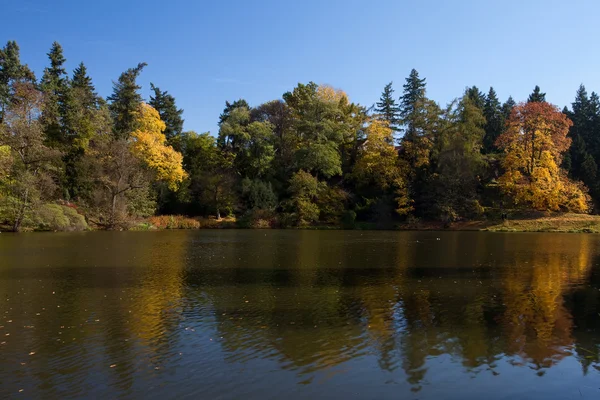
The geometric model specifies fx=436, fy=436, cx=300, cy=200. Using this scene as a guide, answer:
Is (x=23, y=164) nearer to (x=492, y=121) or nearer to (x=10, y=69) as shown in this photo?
(x=10, y=69)

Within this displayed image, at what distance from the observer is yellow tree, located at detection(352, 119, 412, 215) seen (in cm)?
5409

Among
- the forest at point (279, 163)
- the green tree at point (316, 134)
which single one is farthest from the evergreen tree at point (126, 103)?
the green tree at point (316, 134)

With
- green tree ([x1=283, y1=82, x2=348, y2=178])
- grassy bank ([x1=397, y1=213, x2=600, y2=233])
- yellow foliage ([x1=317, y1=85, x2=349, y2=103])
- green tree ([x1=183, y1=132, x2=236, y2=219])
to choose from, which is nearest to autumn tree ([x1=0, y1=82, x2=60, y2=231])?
green tree ([x1=183, y1=132, x2=236, y2=219])

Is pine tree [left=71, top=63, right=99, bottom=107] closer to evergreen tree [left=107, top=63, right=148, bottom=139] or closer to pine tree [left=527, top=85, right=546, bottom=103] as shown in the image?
evergreen tree [left=107, top=63, right=148, bottom=139]

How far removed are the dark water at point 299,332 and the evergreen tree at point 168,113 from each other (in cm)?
4907

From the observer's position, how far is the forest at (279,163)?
46.6 metres

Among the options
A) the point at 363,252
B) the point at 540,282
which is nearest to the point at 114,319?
the point at 540,282

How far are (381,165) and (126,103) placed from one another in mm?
32821

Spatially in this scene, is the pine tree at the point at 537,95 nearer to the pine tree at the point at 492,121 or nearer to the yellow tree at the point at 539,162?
the pine tree at the point at 492,121

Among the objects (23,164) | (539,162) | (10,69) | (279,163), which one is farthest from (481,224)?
(10,69)

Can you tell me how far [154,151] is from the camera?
5078 cm

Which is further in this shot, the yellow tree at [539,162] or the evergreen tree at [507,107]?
the evergreen tree at [507,107]

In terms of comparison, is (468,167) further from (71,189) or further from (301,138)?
(71,189)

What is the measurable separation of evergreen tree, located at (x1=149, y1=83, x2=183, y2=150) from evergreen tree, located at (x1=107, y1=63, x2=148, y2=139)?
375 inches
